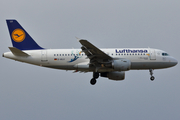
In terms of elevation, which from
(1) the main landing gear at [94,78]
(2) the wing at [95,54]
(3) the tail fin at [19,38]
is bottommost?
(1) the main landing gear at [94,78]

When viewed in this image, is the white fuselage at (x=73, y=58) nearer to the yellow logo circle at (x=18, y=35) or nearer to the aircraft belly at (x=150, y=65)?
the aircraft belly at (x=150, y=65)

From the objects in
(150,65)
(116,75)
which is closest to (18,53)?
(116,75)

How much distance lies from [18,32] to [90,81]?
36.2ft

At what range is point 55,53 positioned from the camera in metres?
37.4

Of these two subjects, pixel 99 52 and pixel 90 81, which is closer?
pixel 99 52

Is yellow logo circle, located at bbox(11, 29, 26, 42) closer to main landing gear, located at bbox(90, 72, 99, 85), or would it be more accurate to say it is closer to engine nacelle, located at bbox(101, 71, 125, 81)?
main landing gear, located at bbox(90, 72, 99, 85)

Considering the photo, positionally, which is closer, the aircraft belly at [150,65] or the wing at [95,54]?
the wing at [95,54]

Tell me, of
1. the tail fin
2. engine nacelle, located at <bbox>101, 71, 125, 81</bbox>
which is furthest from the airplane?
engine nacelle, located at <bbox>101, 71, 125, 81</bbox>

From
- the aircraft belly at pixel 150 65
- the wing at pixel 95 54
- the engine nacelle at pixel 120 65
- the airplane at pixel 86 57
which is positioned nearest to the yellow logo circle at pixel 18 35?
the airplane at pixel 86 57

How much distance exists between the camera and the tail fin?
38406 mm

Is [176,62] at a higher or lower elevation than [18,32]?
lower

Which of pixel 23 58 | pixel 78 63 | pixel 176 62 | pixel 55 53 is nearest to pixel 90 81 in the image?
pixel 78 63

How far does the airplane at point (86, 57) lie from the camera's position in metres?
36.1

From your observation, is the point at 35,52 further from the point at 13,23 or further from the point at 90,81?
the point at 90,81
